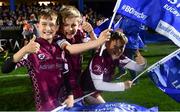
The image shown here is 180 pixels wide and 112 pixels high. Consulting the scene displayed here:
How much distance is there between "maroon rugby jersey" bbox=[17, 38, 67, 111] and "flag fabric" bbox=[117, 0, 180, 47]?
119cm

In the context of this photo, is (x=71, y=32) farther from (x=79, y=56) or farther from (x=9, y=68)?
(x=9, y=68)

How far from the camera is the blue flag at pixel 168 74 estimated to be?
18.4 feet

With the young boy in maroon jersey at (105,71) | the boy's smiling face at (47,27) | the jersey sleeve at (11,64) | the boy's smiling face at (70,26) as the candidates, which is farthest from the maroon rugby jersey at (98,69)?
the jersey sleeve at (11,64)

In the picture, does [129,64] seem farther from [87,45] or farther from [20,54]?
[20,54]

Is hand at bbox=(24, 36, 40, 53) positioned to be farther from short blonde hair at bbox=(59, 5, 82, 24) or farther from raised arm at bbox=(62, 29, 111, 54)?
short blonde hair at bbox=(59, 5, 82, 24)

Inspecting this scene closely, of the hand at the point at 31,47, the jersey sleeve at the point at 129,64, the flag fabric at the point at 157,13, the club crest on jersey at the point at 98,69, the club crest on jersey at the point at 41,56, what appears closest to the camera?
the hand at the point at 31,47

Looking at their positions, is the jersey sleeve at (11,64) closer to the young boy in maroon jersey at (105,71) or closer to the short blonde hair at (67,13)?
the short blonde hair at (67,13)

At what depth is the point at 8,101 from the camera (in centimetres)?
976

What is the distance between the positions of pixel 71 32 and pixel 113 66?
0.68 m

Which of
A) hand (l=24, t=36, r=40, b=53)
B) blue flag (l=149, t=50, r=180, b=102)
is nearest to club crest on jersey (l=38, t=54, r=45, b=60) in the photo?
hand (l=24, t=36, r=40, b=53)

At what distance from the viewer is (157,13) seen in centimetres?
556

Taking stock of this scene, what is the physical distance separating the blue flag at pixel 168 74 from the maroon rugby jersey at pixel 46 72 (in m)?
1.37

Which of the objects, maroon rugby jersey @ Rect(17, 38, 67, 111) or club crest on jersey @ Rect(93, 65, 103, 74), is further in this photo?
club crest on jersey @ Rect(93, 65, 103, 74)

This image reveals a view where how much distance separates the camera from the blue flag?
5.60 meters
